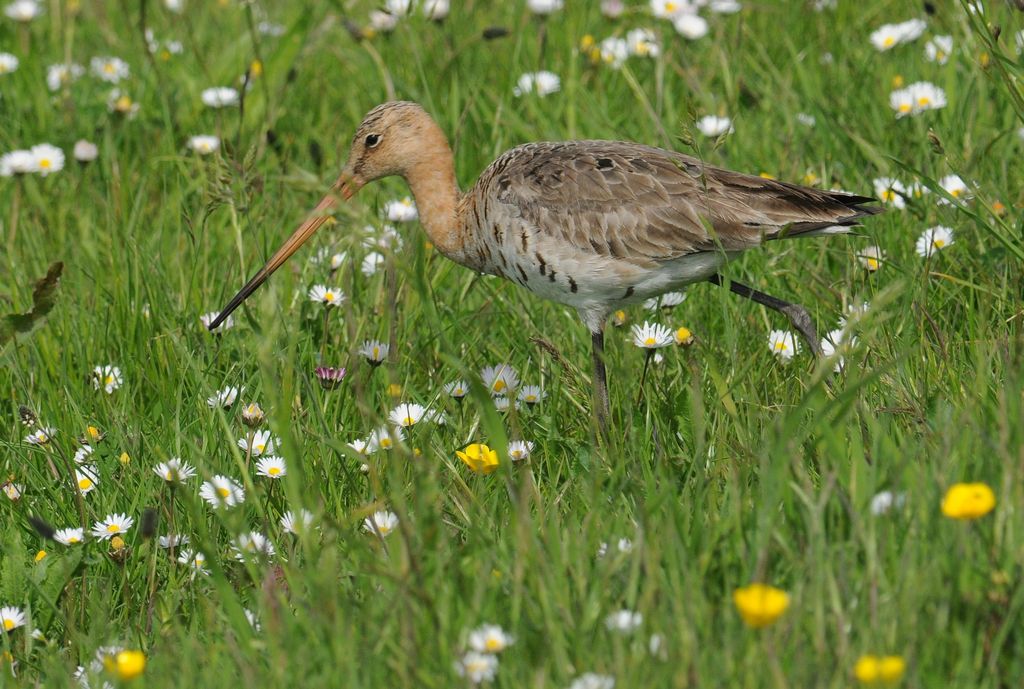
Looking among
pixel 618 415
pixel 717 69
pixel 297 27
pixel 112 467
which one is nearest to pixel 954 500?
pixel 618 415

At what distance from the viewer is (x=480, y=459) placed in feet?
13.5

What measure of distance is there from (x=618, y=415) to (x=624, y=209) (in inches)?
28.0

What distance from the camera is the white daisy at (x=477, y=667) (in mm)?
2910

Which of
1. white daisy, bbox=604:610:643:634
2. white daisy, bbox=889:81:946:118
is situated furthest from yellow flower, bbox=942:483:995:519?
white daisy, bbox=889:81:946:118

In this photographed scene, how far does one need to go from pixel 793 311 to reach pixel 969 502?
2.05 m

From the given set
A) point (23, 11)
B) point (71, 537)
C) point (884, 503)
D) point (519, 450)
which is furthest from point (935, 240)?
point (23, 11)

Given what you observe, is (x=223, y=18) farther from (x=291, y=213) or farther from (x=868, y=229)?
(x=868, y=229)

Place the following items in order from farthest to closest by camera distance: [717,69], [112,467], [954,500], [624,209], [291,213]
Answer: [717,69], [291,213], [624,209], [112,467], [954,500]

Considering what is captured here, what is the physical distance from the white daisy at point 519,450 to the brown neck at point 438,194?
50.4 inches

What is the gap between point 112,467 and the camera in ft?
14.5

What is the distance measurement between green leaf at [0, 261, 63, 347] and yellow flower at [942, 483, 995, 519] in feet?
10.7

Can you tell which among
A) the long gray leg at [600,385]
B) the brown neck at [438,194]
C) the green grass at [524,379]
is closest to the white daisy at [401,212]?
the green grass at [524,379]

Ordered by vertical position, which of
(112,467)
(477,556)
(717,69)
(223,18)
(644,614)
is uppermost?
Answer: (223,18)

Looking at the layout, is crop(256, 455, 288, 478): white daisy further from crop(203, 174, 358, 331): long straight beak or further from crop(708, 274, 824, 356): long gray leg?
crop(708, 274, 824, 356): long gray leg
